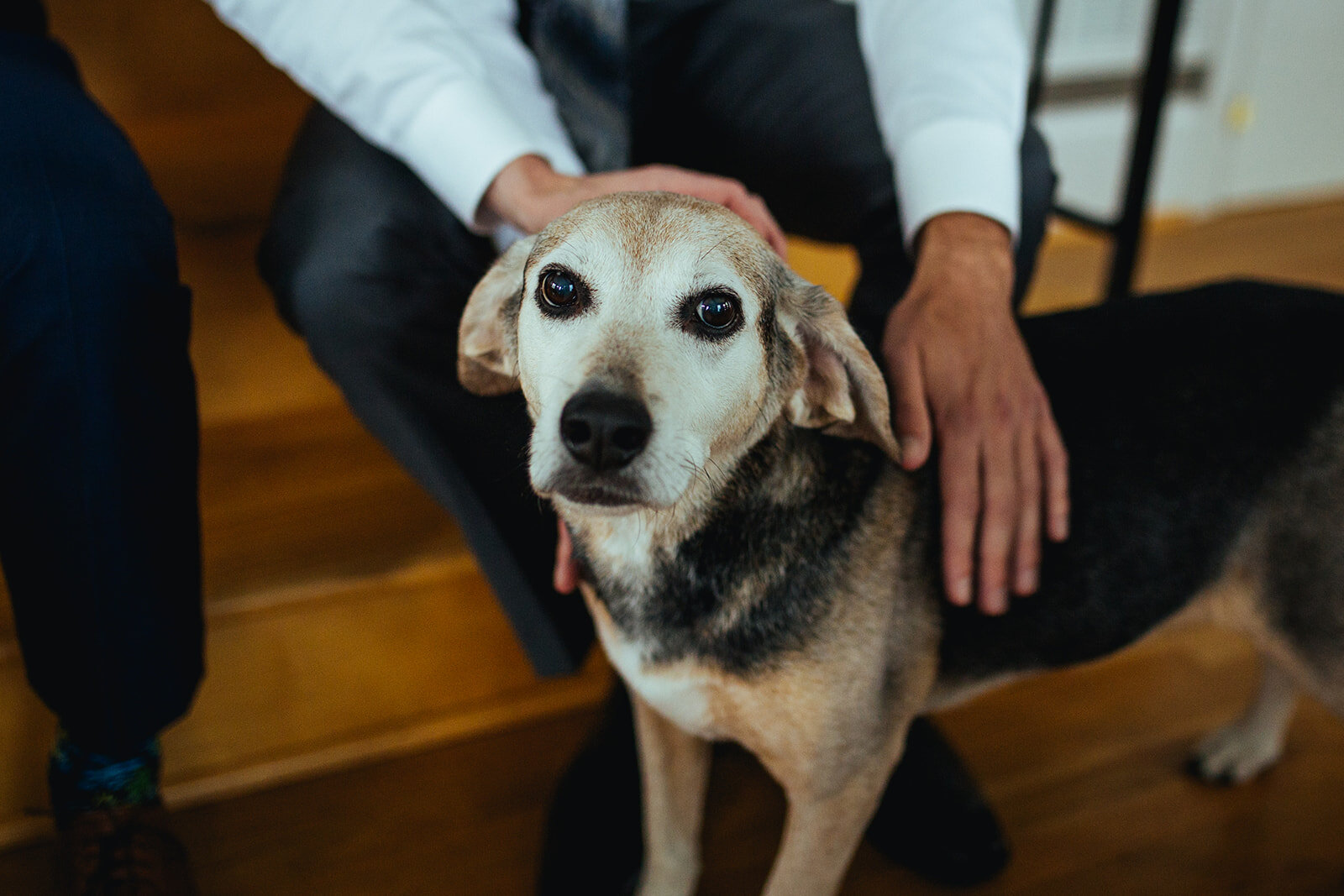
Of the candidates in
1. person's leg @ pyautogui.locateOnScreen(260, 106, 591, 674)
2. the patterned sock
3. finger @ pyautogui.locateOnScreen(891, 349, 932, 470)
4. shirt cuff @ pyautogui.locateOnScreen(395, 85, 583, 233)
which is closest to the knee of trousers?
person's leg @ pyautogui.locateOnScreen(260, 106, 591, 674)

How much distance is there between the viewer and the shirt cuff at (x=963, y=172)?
1312 mm

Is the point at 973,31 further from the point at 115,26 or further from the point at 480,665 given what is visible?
the point at 115,26

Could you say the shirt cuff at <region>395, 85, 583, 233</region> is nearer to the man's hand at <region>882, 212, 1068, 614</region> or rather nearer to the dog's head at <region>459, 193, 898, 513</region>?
the dog's head at <region>459, 193, 898, 513</region>

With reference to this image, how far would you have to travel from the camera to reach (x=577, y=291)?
1.00m

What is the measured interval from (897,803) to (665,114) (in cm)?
122

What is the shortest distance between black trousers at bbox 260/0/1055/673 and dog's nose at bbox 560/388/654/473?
0.28 meters

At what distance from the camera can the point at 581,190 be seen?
3.96 feet

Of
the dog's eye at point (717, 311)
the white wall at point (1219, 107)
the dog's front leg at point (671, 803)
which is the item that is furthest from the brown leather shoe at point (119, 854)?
the white wall at point (1219, 107)

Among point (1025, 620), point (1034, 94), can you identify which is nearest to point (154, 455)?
point (1025, 620)

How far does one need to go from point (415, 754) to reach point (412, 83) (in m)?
1.10

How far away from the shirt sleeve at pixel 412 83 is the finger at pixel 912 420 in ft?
1.99

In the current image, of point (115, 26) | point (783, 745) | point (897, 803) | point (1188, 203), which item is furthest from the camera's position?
point (1188, 203)

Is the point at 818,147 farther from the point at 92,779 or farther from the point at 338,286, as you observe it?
the point at 92,779

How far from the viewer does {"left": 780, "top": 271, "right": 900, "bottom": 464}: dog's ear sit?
3.35 ft
